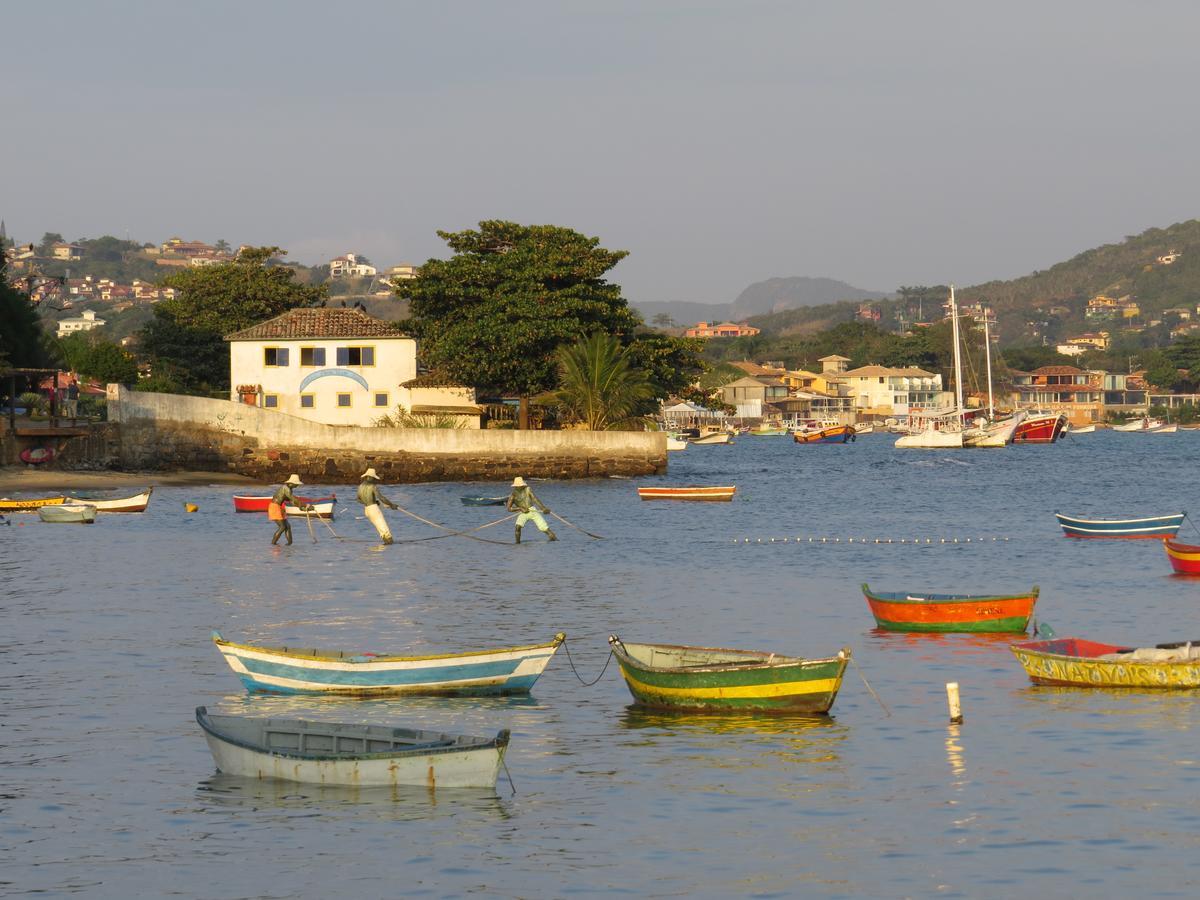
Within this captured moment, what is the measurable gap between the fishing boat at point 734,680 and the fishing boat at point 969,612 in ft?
26.3

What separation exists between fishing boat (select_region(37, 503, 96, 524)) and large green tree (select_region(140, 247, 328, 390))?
2152 inches

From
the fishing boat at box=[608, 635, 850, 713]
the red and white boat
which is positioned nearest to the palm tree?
the fishing boat at box=[608, 635, 850, 713]

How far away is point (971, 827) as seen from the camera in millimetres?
16969

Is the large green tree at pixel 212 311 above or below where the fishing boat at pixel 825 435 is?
above

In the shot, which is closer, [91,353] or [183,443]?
[183,443]

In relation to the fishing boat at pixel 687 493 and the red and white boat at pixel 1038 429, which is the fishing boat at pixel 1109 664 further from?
the red and white boat at pixel 1038 429

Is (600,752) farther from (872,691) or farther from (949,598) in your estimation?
(949,598)

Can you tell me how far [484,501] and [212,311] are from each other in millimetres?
61701

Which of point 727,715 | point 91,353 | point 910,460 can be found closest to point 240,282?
point 91,353

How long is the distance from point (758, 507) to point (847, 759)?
51.3 m

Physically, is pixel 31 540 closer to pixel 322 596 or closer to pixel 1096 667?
pixel 322 596

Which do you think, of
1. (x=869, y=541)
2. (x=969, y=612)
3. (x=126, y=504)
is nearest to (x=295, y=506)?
(x=126, y=504)

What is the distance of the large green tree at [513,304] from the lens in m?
86.1

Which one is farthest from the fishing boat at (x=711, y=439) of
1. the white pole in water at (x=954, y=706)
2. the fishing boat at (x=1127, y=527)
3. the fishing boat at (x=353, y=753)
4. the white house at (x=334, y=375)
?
the fishing boat at (x=353, y=753)
